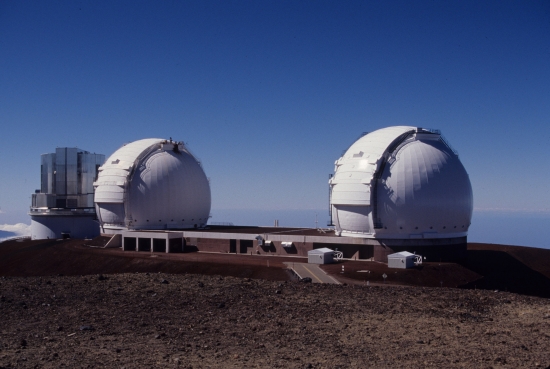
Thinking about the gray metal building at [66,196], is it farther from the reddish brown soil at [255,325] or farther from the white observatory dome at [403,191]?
the reddish brown soil at [255,325]

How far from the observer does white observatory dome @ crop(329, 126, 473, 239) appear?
118 ft

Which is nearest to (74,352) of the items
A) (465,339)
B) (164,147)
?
(465,339)

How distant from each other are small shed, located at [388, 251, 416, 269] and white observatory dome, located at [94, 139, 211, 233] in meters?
21.4

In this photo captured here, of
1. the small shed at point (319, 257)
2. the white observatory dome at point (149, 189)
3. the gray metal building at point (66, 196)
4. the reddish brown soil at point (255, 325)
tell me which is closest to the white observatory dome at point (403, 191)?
the small shed at point (319, 257)

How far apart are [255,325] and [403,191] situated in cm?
2413

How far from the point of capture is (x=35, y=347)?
11500 mm

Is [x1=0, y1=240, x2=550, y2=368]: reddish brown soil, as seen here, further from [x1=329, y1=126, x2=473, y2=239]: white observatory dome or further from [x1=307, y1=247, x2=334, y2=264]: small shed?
[x1=329, y1=126, x2=473, y2=239]: white observatory dome

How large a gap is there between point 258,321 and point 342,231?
25.4m

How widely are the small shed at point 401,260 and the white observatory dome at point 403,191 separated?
3.52 meters

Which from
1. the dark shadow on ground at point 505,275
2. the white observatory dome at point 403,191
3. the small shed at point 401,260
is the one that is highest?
the white observatory dome at point 403,191

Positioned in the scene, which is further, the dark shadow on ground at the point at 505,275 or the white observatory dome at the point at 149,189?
the white observatory dome at the point at 149,189

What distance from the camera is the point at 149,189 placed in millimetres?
45438

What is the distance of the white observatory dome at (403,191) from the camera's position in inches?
1411

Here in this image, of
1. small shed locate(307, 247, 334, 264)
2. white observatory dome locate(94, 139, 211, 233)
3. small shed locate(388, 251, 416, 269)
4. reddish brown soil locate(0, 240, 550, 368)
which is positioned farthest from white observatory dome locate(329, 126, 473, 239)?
reddish brown soil locate(0, 240, 550, 368)
